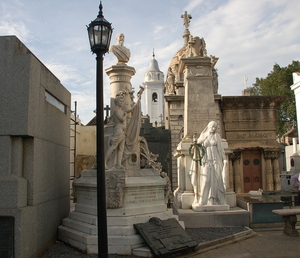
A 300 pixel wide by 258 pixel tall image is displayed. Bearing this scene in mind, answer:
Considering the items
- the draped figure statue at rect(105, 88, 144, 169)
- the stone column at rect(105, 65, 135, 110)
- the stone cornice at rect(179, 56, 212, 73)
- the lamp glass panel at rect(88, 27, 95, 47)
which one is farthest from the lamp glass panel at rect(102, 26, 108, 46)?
the stone cornice at rect(179, 56, 212, 73)

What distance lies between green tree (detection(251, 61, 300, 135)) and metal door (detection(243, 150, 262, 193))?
13184mm

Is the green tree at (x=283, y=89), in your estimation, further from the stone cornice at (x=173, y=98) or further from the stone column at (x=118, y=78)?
the stone column at (x=118, y=78)

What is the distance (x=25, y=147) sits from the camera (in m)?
6.05

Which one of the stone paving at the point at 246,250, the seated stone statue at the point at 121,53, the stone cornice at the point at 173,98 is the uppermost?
the stone cornice at the point at 173,98

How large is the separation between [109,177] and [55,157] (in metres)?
1.47

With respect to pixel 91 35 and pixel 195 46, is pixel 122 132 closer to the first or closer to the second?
pixel 91 35

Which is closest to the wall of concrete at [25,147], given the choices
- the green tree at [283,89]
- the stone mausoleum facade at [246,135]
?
the stone mausoleum facade at [246,135]

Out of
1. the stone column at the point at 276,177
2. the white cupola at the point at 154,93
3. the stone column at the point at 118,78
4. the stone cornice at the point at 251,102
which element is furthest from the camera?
the white cupola at the point at 154,93

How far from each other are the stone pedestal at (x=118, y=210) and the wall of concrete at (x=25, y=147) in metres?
0.71

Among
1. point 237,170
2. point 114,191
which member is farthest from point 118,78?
point 237,170

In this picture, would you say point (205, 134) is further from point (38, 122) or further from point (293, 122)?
point (293, 122)

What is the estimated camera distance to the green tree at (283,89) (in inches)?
1156

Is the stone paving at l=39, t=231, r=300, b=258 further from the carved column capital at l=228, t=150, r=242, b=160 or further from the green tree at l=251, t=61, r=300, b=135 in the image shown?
the green tree at l=251, t=61, r=300, b=135

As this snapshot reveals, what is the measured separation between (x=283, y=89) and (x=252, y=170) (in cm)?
1434
